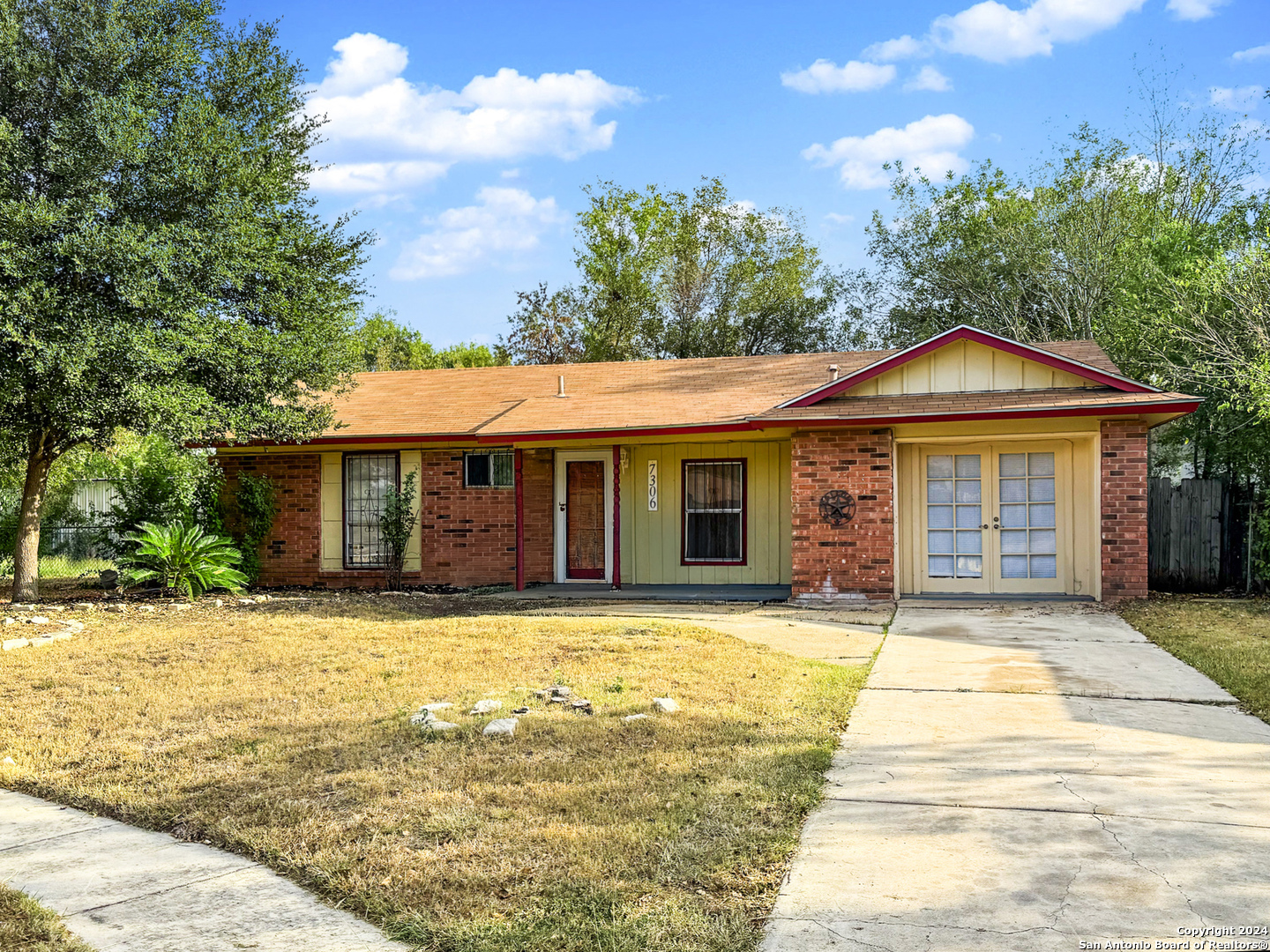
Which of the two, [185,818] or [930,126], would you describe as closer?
[185,818]

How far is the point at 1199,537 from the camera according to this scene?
13.7 metres

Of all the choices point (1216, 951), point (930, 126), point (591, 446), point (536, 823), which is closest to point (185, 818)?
point (536, 823)

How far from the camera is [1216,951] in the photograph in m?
2.91

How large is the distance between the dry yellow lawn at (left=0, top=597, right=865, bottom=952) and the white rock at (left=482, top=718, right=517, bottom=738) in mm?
81

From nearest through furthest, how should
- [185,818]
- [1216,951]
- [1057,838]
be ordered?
1. [1216,951]
2. [1057,838]
3. [185,818]

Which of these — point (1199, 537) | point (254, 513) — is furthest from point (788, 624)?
point (254, 513)

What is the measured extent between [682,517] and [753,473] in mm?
1252

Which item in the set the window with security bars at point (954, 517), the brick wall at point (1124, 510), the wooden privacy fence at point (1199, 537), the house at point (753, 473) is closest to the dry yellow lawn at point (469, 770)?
the house at point (753, 473)

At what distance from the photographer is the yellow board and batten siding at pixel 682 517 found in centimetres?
1444

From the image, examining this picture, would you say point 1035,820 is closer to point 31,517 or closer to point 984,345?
point 984,345

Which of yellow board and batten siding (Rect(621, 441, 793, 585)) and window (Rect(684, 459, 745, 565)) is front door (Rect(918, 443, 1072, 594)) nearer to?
yellow board and batten siding (Rect(621, 441, 793, 585))

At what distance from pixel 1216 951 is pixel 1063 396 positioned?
9496 millimetres

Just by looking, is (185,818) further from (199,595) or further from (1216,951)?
(199,595)

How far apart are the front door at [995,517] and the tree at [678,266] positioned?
21097 mm
